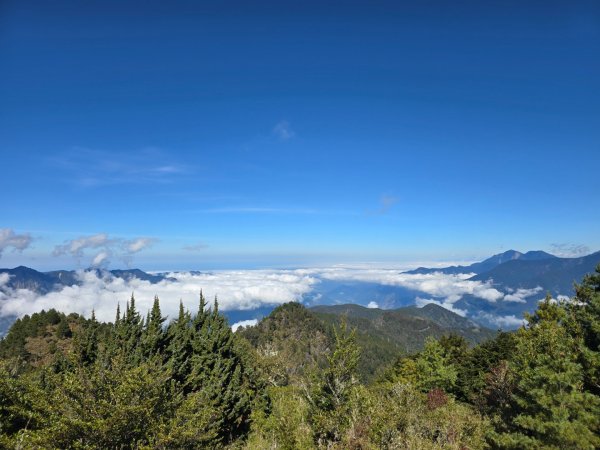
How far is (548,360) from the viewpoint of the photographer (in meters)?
20.3

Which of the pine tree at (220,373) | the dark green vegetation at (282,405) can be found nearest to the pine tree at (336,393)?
the dark green vegetation at (282,405)

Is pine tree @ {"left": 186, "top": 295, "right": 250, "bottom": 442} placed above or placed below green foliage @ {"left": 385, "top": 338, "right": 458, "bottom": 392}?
above

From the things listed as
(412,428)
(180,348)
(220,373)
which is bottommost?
(220,373)

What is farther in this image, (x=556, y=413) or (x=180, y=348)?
(x=180, y=348)

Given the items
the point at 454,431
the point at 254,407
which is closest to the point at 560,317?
the point at 454,431

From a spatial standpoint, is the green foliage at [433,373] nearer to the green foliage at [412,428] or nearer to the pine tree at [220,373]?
the pine tree at [220,373]

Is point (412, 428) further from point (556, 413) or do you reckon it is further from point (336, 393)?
point (556, 413)

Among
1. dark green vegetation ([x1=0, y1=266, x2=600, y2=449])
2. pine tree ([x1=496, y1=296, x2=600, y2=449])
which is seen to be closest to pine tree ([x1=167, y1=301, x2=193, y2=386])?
dark green vegetation ([x1=0, y1=266, x2=600, y2=449])

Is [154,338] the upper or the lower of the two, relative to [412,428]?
upper

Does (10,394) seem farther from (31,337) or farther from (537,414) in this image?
(31,337)

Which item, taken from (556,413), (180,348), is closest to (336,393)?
(556,413)

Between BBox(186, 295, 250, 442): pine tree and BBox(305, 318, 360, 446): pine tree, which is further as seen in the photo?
BBox(186, 295, 250, 442): pine tree

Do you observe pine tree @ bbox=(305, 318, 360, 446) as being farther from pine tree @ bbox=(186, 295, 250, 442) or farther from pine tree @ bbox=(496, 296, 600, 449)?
pine tree @ bbox=(186, 295, 250, 442)

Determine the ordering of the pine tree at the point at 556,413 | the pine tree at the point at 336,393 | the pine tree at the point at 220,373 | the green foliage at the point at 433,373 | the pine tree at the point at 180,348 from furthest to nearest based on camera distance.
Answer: the green foliage at the point at 433,373 → the pine tree at the point at 180,348 → the pine tree at the point at 220,373 → the pine tree at the point at 336,393 → the pine tree at the point at 556,413
